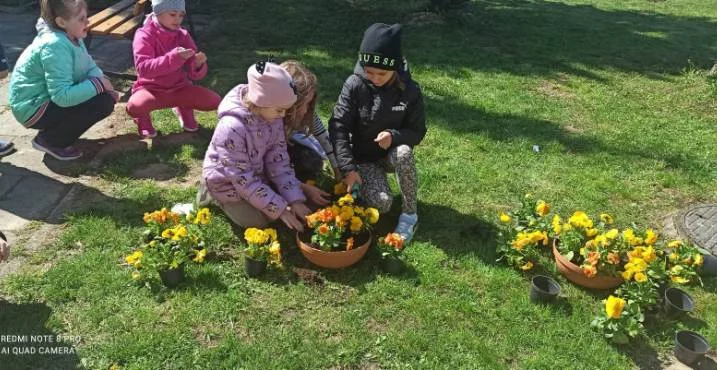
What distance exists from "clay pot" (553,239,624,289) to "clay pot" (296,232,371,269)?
136cm

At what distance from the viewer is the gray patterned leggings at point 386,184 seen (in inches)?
161

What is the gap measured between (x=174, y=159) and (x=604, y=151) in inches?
172

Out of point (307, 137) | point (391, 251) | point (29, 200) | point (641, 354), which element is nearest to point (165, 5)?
point (307, 137)

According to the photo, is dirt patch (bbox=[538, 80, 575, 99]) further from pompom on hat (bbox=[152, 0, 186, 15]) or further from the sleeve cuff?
the sleeve cuff

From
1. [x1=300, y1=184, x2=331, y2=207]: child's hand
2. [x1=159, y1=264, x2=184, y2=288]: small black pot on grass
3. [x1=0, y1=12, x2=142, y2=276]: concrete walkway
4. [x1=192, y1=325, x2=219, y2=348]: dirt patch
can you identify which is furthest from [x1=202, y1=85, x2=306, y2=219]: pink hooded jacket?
[x1=0, y1=12, x2=142, y2=276]: concrete walkway

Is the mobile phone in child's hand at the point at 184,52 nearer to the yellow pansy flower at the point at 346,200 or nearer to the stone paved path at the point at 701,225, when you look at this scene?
the yellow pansy flower at the point at 346,200

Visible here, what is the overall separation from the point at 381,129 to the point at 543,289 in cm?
163

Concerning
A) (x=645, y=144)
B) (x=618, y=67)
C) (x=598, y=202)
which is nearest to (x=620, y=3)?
(x=618, y=67)

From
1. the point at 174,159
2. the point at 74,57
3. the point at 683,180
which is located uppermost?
the point at 74,57

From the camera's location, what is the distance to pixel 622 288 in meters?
3.49

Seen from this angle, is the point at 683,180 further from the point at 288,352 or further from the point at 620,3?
the point at 620,3

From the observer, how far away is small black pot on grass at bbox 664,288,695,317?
350cm

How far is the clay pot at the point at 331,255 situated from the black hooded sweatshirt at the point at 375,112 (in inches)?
24.8

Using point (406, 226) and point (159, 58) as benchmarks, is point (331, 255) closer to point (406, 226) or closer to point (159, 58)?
point (406, 226)
